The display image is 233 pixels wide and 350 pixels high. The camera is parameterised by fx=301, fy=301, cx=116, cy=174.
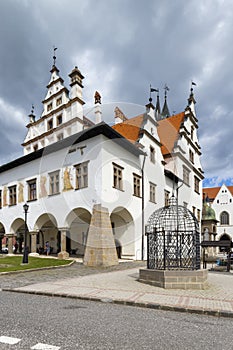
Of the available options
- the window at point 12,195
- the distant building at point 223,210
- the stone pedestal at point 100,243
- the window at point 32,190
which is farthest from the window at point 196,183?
the window at point 12,195

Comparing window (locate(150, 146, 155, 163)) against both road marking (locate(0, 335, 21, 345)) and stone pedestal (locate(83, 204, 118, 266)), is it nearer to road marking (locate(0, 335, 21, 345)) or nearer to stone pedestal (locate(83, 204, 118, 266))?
stone pedestal (locate(83, 204, 118, 266))

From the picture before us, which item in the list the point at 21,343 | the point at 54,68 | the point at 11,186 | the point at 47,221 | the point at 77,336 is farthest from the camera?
the point at 54,68

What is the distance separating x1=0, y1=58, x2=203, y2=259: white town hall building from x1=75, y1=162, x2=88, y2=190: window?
73 mm

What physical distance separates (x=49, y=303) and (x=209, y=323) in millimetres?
4146

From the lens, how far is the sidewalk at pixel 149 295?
7508mm

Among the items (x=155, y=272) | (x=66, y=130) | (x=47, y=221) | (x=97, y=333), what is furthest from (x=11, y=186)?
(x=97, y=333)

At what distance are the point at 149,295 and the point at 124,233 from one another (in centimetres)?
1586

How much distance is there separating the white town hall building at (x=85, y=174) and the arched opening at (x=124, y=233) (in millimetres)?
80

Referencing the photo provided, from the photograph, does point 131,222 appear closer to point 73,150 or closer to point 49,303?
point 73,150

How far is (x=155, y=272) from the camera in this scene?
1075 cm

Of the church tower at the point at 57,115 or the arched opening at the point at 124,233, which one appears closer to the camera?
the arched opening at the point at 124,233

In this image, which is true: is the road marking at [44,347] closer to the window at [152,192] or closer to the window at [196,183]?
the window at [152,192]

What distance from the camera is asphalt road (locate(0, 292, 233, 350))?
4.75 m

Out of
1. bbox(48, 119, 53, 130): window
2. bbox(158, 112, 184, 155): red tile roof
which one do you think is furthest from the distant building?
bbox(48, 119, 53, 130): window
